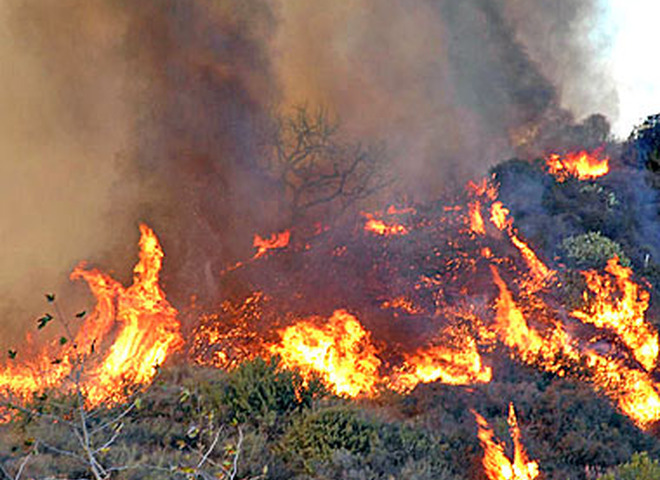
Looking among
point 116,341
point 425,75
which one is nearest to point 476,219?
point 425,75

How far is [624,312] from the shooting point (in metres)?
10.9

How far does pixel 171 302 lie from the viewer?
33.9ft

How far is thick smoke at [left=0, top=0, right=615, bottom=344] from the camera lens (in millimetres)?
11266

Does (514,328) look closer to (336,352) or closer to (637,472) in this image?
(336,352)

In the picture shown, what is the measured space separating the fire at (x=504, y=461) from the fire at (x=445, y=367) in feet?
5.72

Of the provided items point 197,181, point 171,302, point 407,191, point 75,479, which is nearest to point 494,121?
point 407,191

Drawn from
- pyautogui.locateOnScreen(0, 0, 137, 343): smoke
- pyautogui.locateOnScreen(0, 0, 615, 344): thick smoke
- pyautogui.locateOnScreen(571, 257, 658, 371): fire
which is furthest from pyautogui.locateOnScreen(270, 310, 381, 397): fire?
pyautogui.locateOnScreen(571, 257, 658, 371): fire

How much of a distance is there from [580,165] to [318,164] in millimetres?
10798

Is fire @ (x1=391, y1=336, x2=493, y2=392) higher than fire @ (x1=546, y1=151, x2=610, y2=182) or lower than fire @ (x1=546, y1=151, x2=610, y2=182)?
lower

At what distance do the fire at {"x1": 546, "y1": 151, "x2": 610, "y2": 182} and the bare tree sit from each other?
708cm

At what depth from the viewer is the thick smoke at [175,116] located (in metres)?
11.3

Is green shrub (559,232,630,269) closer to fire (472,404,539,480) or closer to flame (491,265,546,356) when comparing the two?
flame (491,265,546,356)

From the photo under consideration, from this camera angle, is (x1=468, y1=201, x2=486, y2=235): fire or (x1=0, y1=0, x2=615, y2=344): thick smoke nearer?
(x1=0, y1=0, x2=615, y2=344): thick smoke

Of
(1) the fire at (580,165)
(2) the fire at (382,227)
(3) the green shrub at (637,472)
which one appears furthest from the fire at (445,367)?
(1) the fire at (580,165)
